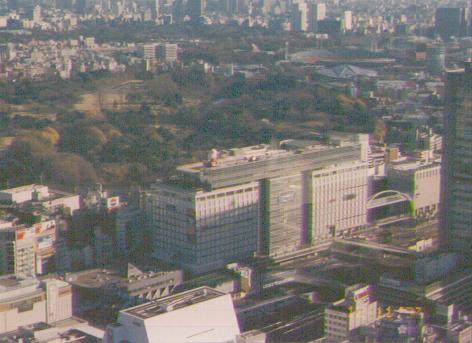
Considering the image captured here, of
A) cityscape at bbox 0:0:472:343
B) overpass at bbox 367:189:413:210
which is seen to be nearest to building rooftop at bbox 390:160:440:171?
cityscape at bbox 0:0:472:343

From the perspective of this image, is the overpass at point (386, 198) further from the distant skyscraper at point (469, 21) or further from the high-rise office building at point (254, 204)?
the distant skyscraper at point (469, 21)

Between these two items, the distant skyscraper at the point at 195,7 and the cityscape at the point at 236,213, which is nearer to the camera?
the cityscape at the point at 236,213

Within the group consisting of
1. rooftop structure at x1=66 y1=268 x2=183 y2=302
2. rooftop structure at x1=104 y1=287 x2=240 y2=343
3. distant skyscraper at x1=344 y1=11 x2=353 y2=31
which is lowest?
rooftop structure at x1=66 y1=268 x2=183 y2=302

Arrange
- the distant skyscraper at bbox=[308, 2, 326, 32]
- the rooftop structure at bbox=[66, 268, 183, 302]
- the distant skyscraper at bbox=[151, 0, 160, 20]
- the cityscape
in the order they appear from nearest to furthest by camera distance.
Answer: the cityscape < the rooftop structure at bbox=[66, 268, 183, 302] < the distant skyscraper at bbox=[308, 2, 326, 32] < the distant skyscraper at bbox=[151, 0, 160, 20]

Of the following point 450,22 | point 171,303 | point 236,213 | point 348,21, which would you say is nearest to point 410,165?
point 236,213

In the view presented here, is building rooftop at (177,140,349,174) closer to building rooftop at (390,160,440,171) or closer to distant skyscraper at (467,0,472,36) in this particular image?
building rooftop at (390,160,440,171)

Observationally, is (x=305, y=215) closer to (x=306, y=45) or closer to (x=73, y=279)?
(x=73, y=279)

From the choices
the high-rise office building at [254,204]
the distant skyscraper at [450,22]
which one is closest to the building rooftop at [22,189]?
the high-rise office building at [254,204]

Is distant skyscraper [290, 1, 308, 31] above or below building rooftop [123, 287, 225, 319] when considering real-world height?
above
